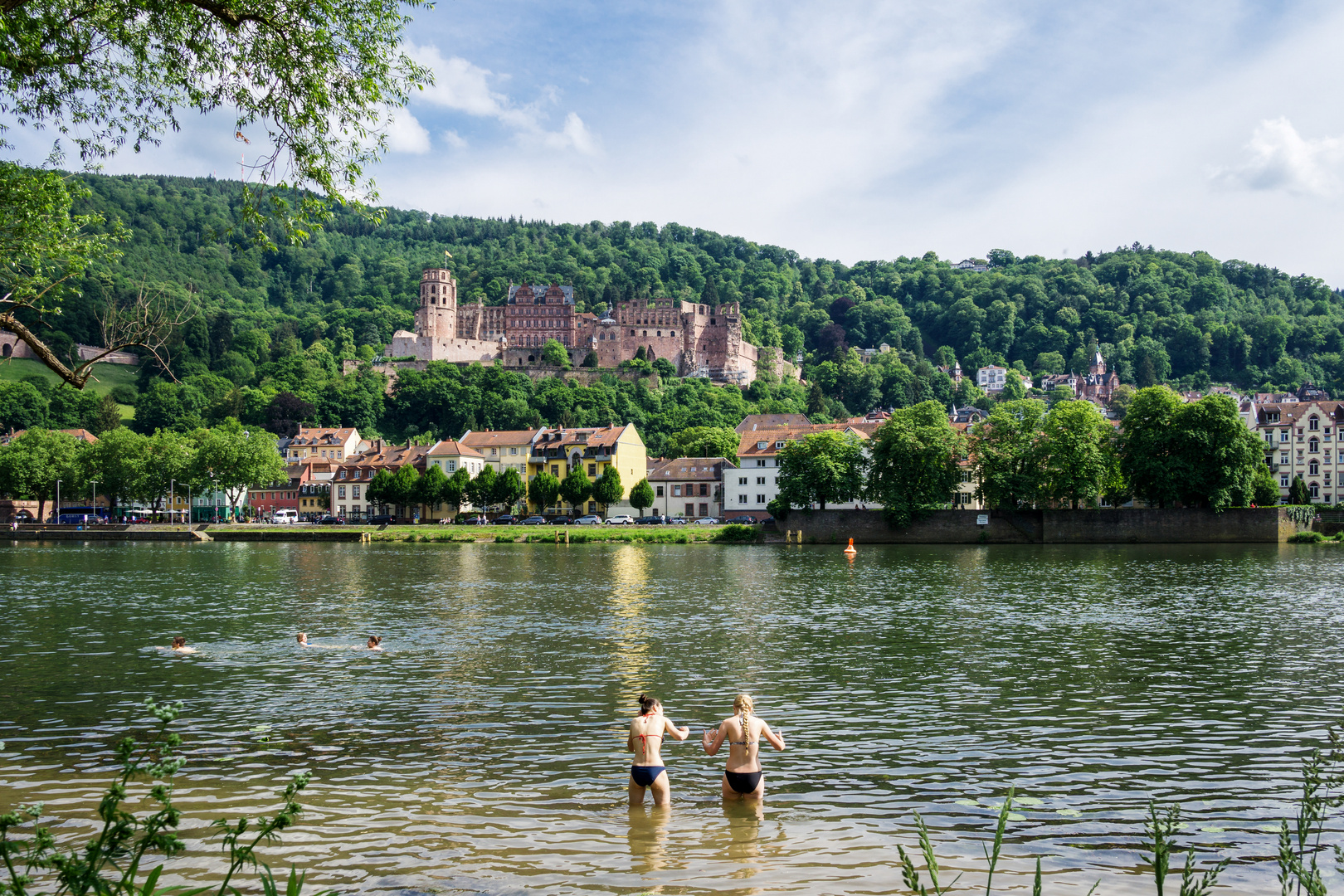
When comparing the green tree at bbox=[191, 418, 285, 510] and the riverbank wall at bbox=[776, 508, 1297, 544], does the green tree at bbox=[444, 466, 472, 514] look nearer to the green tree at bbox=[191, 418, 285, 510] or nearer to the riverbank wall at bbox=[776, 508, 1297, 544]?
the green tree at bbox=[191, 418, 285, 510]

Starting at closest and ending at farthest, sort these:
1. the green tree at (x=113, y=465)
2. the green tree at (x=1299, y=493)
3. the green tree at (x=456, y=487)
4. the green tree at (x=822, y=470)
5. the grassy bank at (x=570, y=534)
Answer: the green tree at (x=822, y=470), the grassy bank at (x=570, y=534), the green tree at (x=1299, y=493), the green tree at (x=456, y=487), the green tree at (x=113, y=465)

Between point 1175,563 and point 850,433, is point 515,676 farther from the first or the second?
point 850,433

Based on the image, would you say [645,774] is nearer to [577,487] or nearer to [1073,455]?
[1073,455]

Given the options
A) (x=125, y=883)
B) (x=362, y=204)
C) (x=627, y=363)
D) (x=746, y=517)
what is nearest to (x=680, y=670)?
(x=362, y=204)

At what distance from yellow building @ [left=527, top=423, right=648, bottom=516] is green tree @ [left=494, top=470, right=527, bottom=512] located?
4468mm

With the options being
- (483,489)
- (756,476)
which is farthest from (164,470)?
(756,476)

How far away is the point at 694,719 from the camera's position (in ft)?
56.9

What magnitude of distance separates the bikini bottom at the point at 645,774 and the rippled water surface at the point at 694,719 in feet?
1.31

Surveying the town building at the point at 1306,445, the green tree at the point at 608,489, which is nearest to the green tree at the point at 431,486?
the green tree at the point at 608,489

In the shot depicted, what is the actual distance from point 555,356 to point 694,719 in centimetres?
17267

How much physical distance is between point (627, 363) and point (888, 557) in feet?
420

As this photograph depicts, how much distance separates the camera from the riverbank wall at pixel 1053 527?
2884 inches

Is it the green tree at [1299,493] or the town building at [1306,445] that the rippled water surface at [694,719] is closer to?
the green tree at [1299,493]

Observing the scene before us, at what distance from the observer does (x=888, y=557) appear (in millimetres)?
62188
